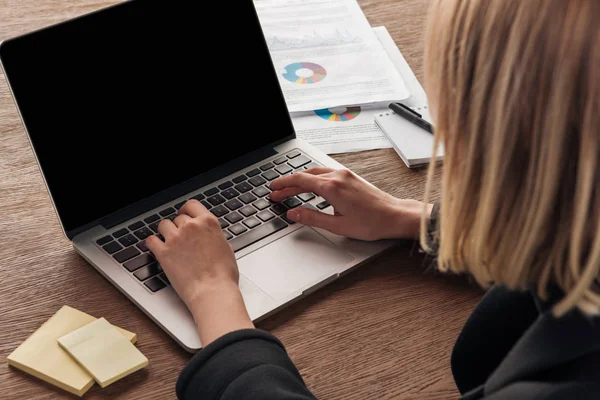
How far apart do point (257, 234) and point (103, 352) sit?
0.80 ft

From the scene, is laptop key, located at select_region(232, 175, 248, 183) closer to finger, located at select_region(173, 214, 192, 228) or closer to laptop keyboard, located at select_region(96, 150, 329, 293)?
laptop keyboard, located at select_region(96, 150, 329, 293)

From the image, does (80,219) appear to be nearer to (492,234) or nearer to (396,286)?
(396,286)

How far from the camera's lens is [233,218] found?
0.95 meters

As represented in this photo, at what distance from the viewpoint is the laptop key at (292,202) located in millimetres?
983

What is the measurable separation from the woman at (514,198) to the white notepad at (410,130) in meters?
0.34

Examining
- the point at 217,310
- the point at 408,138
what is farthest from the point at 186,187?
the point at 408,138

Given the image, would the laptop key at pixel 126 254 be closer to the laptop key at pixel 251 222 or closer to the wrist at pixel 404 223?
the laptop key at pixel 251 222

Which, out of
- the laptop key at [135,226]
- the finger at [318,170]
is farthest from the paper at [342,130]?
the laptop key at [135,226]

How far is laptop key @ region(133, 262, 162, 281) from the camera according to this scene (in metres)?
0.87

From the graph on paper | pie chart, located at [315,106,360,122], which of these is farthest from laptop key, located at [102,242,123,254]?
the graph on paper

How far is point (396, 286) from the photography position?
891 millimetres

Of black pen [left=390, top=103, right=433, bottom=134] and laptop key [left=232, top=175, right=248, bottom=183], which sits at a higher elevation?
laptop key [left=232, top=175, right=248, bottom=183]

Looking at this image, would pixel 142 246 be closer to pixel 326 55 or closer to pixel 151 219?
pixel 151 219

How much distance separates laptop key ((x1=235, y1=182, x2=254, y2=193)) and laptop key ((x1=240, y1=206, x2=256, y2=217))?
0.11 ft
